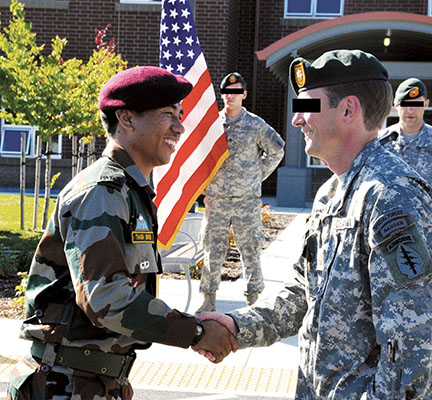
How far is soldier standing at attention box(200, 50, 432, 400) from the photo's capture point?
7.14 feet

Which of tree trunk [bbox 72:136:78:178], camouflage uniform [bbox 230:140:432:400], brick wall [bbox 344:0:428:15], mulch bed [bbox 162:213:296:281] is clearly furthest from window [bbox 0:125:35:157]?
camouflage uniform [bbox 230:140:432:400]

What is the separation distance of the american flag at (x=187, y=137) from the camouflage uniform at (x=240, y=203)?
0.17 metres

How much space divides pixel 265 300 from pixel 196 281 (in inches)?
258

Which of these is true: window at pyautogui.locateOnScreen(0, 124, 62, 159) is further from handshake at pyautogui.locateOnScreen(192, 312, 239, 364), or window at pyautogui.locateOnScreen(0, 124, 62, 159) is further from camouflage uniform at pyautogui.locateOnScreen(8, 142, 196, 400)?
camouflage uniform at pyautogui.locateOnScreen(8, 142, 196, 400)

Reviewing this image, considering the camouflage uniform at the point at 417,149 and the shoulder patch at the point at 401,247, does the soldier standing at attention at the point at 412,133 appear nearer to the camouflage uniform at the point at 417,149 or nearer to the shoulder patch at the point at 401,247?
the camouflage uniform at the point at 417,149

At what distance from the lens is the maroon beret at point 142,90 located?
281 centimetres

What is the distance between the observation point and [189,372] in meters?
6.06

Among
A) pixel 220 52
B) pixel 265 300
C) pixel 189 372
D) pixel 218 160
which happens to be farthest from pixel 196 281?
pixel 220 52

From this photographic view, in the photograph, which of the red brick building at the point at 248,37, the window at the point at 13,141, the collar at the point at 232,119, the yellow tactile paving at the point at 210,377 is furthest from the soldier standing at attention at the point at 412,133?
the window at the point at 13,141

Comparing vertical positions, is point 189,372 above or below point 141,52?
below

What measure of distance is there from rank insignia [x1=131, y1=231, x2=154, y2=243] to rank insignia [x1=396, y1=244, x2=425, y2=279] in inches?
35.6

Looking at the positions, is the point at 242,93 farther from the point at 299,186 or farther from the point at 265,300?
the point at 299,186

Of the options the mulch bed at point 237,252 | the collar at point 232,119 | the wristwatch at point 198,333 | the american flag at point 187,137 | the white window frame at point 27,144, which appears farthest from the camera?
the white window frame at point 27,144

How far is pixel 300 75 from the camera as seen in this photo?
2682mm
